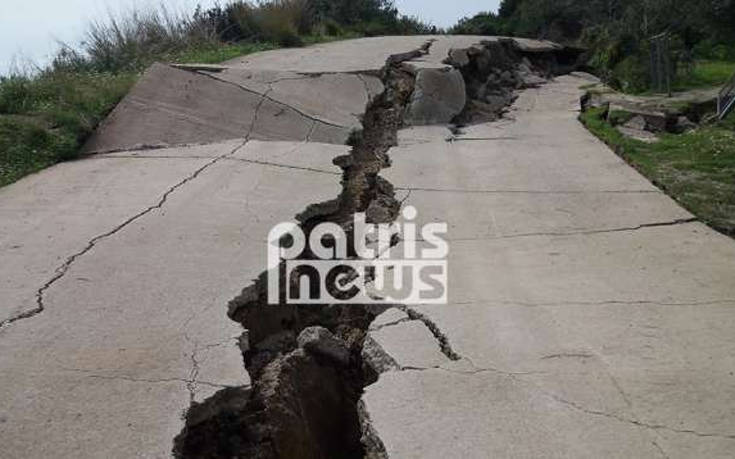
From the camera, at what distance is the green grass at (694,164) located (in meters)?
5.43

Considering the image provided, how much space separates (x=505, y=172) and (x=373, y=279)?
9.21ft

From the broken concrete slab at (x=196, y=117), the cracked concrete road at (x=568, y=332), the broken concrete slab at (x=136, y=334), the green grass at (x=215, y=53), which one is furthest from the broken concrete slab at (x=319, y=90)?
the broken concrete slab at (x=136, y=334)

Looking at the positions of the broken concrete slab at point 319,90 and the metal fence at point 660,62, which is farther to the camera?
the metal fence at point 660,62

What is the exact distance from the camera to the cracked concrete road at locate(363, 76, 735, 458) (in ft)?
9.18

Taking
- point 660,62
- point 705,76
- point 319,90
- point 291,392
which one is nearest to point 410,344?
point 291,392

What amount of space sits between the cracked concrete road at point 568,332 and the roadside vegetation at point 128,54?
336 centimetres

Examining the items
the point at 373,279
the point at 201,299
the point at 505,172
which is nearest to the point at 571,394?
the point at 373,279

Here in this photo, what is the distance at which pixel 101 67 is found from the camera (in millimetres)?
10805

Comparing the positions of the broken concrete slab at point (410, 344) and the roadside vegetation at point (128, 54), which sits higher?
the roadside vegetation at point (128, 54)

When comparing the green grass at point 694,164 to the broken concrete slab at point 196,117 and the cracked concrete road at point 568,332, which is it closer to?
A: the cracked concrete road at point 568,332

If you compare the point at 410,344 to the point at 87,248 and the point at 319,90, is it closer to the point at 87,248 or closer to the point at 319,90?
the point at 87,248

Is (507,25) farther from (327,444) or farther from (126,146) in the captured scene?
(327,444)

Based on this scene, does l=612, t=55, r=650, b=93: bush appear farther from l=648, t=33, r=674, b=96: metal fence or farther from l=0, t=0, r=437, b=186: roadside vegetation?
l=0, t=0, r=437, b=186: roadside vegetation

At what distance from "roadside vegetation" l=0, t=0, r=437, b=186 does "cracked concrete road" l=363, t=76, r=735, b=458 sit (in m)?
3.36
